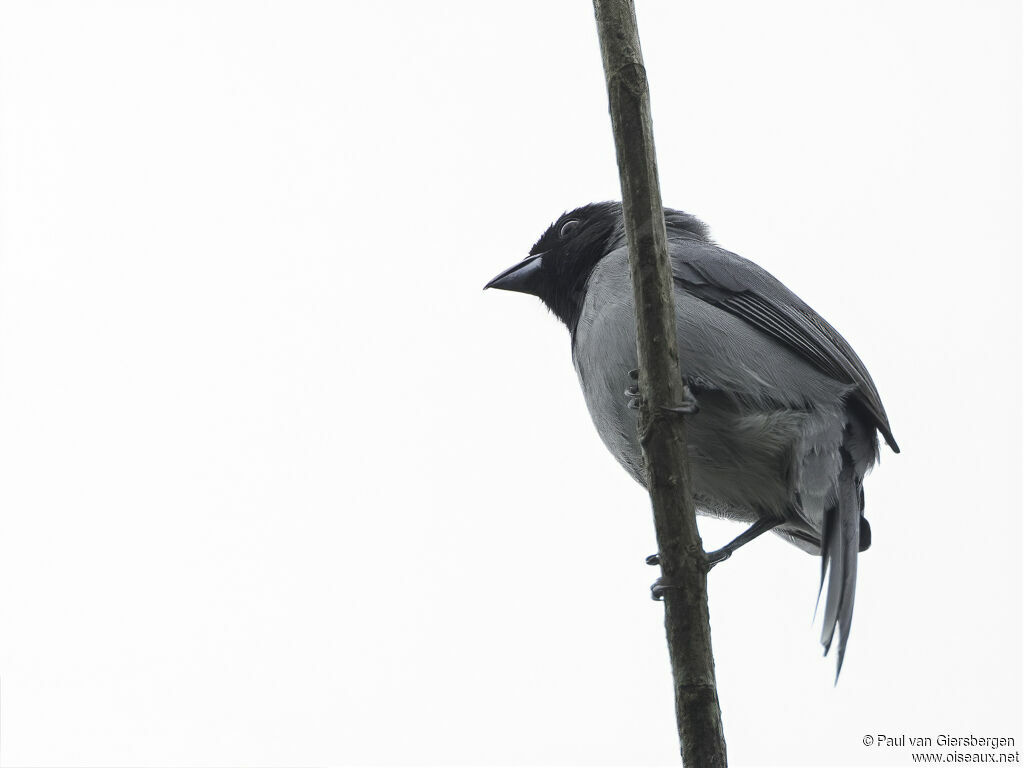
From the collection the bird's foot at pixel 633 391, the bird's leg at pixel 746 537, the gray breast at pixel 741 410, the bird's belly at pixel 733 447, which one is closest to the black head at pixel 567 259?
the gray breast at pixel 741 410

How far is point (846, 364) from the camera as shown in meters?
4.85

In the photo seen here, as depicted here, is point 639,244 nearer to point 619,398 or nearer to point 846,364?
point 619,398

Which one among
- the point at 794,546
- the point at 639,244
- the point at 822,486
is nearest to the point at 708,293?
the point at 822,486

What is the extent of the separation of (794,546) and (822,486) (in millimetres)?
1218

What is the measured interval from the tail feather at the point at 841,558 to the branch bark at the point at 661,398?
71cm

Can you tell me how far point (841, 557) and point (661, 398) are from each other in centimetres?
147

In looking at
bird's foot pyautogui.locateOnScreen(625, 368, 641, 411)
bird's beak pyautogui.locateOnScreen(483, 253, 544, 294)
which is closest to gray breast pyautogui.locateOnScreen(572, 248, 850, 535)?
bird's foot pyautogui.locateOnScreen(625, 368, 641, 411)

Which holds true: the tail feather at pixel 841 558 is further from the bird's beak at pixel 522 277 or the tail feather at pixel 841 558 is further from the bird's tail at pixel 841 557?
the bird's beak at pixel 522 277

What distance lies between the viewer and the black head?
5.87 meters

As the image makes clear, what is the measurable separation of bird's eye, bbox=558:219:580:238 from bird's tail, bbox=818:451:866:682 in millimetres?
2212

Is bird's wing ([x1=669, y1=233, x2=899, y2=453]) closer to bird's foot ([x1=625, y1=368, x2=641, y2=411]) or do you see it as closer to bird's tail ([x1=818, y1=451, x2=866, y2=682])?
bird's tail ([x1=818, y1=451, x2=866, y2=682])

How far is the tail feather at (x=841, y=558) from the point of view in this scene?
4.04 meters

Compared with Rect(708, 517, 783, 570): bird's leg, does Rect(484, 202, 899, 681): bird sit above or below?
above

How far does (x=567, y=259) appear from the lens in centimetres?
599
